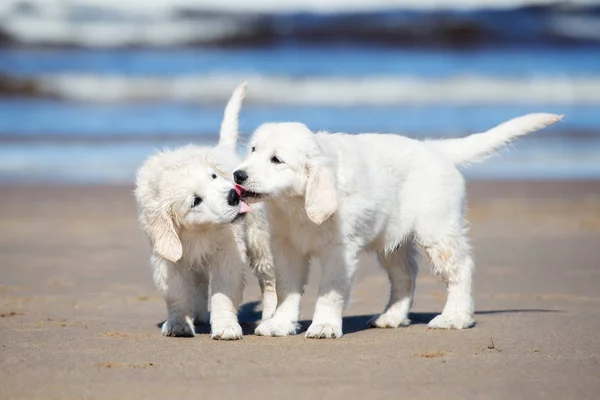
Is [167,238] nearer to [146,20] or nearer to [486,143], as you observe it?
[486,143]

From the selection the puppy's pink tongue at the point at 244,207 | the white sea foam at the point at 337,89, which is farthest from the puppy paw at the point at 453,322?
the white sea foam at the point at 337,89

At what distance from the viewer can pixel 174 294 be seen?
6.08m

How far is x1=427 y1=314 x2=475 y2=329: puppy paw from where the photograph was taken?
626cm

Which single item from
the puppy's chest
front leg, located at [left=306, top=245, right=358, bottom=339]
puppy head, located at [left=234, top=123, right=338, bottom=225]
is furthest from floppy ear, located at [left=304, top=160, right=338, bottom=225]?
front leg, located at [left=306, top=245, right=358, bottom=339]

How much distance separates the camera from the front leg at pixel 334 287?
596 centimetres

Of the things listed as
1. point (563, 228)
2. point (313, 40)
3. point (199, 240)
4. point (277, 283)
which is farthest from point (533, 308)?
point (313, 40)

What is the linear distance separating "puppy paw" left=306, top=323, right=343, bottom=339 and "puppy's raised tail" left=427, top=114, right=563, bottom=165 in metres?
1.48

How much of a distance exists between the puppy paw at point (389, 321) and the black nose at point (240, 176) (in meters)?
1.39

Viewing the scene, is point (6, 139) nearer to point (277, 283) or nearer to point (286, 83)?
point (286, 83)

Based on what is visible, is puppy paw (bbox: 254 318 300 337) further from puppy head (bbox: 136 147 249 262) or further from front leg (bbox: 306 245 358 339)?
puppy head (bbox: 136 147 249 262)

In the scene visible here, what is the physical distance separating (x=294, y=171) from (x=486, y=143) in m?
1.58

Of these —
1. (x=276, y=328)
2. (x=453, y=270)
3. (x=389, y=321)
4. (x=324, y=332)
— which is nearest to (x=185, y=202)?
(x=276, y=328)

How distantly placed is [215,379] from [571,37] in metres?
28.4

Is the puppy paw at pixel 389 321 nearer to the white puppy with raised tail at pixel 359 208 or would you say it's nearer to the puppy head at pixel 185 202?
the white puppy with raised tail at pixel 359 208
